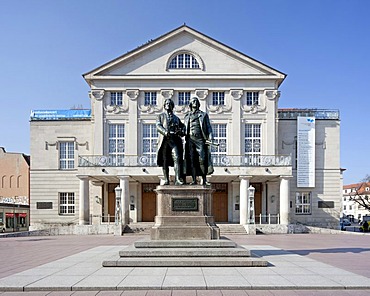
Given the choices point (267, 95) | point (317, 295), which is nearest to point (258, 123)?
point (267, 95)

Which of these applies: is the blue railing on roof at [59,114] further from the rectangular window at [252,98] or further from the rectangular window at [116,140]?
the rectangular window at [252,98]

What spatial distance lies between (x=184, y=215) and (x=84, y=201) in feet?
75.0

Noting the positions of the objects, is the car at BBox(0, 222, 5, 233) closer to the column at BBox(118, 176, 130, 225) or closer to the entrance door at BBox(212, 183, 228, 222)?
the column at BBox(118, 176, 130, 225)

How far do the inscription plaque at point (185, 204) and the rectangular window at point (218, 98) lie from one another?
84.2 feet

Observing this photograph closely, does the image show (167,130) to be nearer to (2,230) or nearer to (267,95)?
(267,95)

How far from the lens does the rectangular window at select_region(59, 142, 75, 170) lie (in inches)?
1438

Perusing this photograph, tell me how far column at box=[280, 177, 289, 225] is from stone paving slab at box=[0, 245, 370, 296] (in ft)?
71.3

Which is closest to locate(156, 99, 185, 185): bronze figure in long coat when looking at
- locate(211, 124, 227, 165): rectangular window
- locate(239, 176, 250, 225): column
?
locate(239, 176, 250, 225): column

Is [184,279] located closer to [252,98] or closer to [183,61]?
[252,98]

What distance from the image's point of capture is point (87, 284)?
7727mm

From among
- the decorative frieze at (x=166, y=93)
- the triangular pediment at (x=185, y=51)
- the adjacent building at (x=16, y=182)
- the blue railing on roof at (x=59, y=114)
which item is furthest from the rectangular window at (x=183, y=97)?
the adjacent building at (x=16, y=182)

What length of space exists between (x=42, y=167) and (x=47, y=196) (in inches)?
116

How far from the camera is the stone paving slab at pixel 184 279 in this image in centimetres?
754

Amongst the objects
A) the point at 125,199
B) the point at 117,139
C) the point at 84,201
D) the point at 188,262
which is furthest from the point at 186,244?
the point at 117,139
